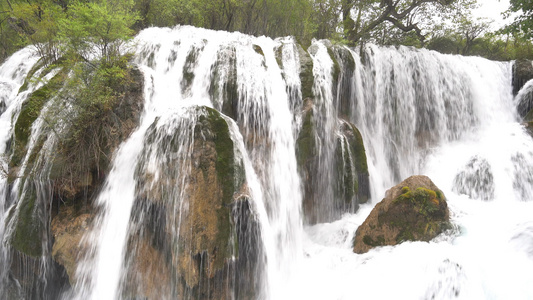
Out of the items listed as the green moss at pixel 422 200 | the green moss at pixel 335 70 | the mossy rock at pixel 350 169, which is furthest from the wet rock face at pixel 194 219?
the green moss at pixel 335 70

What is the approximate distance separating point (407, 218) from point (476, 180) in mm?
4748

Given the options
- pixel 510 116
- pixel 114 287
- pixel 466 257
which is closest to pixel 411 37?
pixel 510 116

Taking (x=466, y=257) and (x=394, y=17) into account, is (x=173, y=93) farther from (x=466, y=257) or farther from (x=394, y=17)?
(x=394, y=17)

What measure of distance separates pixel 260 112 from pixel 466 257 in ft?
17.4

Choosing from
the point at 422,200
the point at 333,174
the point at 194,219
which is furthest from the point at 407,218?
the point at 194,219

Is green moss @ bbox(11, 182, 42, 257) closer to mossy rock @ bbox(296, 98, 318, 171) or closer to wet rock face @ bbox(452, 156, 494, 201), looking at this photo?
mossy rock @ bbox(296, 98, 318, 171)

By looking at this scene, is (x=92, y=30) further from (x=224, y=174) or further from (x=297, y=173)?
(x=297, y=173)

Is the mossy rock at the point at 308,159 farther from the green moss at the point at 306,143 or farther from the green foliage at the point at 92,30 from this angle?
the green foliage at the point at 92,30

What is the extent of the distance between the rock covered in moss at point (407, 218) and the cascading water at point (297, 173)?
0.26 metres

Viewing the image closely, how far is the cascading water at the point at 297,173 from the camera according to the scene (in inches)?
177

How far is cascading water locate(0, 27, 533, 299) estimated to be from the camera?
449 centimetres

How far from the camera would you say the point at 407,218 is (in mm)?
5746

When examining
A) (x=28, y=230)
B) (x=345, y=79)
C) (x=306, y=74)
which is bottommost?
(x=28, y=230)

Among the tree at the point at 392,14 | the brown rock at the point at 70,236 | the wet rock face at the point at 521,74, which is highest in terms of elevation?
the tree at the point at 392,14
